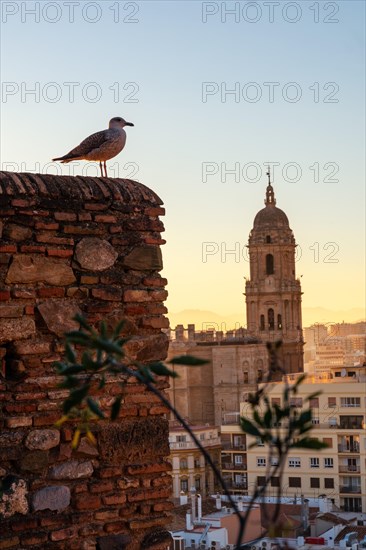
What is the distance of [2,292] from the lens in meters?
4.71

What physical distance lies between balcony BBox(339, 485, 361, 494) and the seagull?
130 ft

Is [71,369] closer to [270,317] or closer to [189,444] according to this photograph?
[189,444]

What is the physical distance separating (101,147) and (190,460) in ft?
156

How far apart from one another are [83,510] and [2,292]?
0.96 meters

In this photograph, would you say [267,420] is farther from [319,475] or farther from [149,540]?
[319,475]

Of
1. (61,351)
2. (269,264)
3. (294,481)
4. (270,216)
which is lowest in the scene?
(294,481)

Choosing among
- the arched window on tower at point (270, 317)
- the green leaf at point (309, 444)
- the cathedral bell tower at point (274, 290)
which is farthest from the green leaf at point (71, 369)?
the arched window on tower at point (270, 317)

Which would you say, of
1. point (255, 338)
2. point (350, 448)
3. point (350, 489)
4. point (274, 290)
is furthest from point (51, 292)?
point (274, 290)

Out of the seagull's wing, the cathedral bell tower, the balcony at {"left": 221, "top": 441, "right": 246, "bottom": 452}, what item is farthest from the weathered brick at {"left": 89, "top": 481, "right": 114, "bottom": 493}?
the cathedral bell tower

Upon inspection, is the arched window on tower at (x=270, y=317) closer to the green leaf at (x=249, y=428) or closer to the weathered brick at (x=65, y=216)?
the weathered brick at (x=65, y=216)

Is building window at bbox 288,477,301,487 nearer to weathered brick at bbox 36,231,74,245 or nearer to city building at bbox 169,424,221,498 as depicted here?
city building at bbox 169,424,221,498

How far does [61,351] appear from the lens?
4.82m

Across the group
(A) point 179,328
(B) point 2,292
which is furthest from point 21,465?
(A) point 179,328

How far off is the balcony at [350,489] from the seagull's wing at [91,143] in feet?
130
